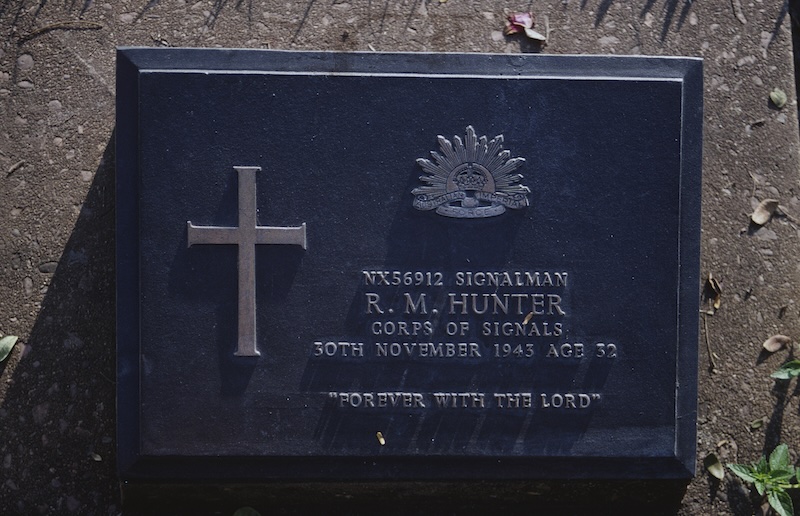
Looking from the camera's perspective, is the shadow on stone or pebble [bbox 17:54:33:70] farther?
pebble [bbox 17:54:33:70]

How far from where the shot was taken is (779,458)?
9.50 feet

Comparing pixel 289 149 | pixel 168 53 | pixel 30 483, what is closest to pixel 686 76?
pixel 289 149

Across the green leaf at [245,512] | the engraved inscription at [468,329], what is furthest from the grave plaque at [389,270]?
the green leaf at [245,512]

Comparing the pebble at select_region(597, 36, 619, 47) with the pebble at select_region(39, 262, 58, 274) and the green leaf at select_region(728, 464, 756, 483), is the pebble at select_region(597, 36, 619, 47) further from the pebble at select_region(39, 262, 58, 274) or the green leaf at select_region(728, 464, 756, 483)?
the pebble at select_region(39, 262, 58, 274)

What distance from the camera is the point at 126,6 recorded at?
3.09m

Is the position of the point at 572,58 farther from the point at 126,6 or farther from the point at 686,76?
the point at 126,6

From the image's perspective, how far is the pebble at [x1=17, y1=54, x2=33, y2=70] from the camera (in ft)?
10.0

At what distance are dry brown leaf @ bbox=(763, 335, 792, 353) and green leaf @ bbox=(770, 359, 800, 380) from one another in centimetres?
8

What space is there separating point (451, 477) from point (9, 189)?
6.35 ft

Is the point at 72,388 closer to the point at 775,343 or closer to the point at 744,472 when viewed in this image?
the point at 744,472

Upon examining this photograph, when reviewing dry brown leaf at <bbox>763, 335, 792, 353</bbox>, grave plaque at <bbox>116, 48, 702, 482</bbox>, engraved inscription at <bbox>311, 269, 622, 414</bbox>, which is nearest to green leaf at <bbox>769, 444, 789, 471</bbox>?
dry brown leaf at <bbox>763, 335, 792, 353</bbox>

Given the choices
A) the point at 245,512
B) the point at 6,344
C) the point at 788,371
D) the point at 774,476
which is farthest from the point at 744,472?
the point at 6,344

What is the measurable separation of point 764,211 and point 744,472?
979 mm

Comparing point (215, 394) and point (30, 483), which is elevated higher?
point (215, 394)
